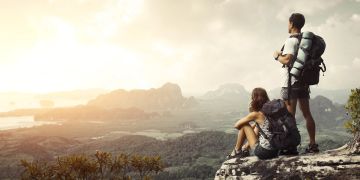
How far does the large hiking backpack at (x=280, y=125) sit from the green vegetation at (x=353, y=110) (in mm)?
2076

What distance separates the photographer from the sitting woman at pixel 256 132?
7.95 metres

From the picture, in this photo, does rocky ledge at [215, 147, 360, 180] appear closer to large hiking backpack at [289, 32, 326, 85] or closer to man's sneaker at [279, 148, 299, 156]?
man's sneaker at [279, 148, 299, 156]

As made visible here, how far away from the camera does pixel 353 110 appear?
9398 mm

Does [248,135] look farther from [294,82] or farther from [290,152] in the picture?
[294,82]

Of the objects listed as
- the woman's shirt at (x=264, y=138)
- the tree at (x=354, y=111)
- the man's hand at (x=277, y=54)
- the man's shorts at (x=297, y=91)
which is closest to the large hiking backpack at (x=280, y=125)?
the woman's shirt at (x=264, y=138)

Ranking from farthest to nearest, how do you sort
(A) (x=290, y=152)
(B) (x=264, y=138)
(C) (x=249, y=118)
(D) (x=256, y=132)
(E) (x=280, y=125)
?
(D) (x=256, y=132) → (C) (x=249, y=118) → (A) (x=290, y=152) → (B) (x=264, y=138) → (E) (x=280, y=125)

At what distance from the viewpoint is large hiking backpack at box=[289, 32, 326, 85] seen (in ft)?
27.5

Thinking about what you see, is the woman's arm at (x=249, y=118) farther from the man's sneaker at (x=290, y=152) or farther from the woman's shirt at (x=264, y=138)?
the man's sneaker at (x=290, y=152)

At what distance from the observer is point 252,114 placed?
8.30 m

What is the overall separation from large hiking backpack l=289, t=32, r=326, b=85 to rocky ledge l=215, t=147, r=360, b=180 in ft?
6.55

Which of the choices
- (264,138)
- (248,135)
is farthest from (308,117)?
(248,135)

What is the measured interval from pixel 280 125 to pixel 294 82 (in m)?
1.43

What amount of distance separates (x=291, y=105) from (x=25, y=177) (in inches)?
655

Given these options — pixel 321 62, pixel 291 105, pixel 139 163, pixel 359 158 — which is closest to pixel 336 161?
pixel 359 158
